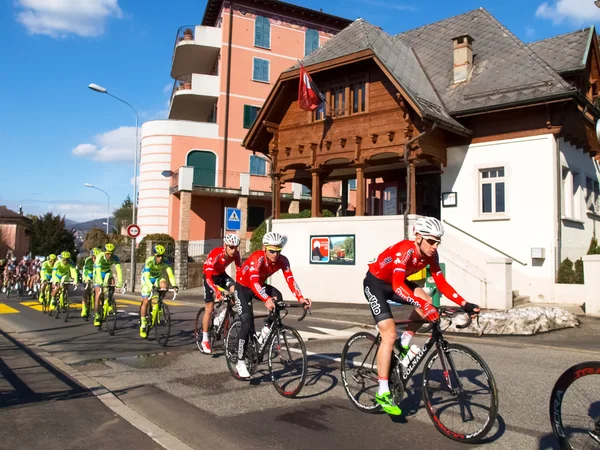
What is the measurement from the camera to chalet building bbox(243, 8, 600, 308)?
17641 millimetres

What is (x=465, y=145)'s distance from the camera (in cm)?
1969

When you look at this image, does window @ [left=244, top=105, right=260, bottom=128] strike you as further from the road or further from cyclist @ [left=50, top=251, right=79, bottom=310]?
the road

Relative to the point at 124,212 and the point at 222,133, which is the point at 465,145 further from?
the point at 124,212

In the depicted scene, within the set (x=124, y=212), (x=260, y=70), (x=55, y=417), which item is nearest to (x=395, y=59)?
(x=55, y=417)

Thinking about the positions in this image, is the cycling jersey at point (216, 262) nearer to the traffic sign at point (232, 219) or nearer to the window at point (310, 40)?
the traffic sign at point (232, 219)

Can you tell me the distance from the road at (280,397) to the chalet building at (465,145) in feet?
25.6

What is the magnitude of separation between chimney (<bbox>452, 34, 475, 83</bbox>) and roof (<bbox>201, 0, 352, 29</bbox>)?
67.6ft

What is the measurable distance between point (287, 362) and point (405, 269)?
208 centimetres

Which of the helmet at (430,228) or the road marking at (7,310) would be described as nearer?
the helmet at (430,228)

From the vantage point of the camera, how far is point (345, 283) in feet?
63.7

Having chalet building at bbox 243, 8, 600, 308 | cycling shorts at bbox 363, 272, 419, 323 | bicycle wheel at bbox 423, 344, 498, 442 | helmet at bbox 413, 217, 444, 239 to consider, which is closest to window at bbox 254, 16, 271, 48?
chalet building at bbox 243, 8, 600, 308

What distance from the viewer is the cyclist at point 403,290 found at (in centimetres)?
515

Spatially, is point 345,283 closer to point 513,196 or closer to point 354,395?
point 513,196

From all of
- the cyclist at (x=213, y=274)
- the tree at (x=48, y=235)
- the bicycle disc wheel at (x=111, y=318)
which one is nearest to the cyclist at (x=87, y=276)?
the bicycle disc wheel at (x=111, y=318)
